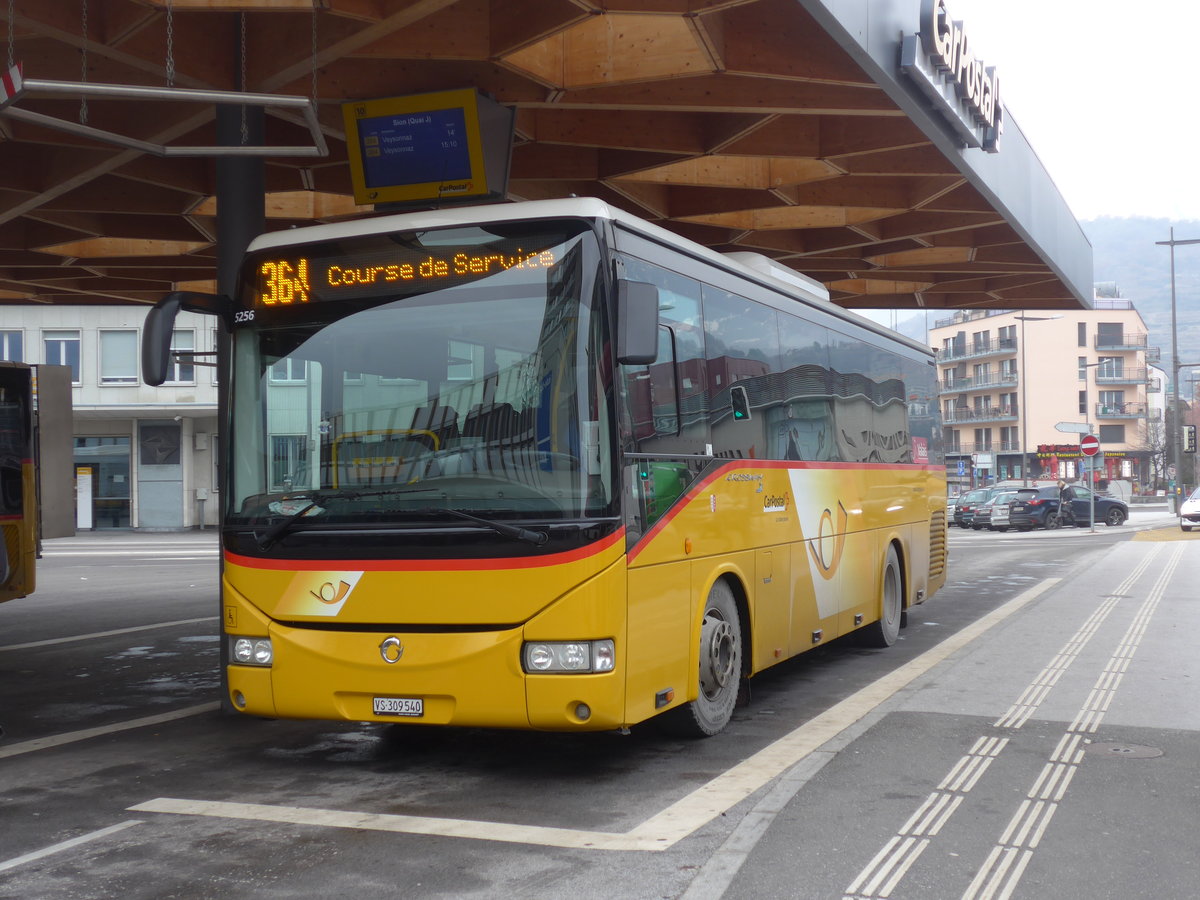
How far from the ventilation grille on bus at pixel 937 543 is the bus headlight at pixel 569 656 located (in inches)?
364

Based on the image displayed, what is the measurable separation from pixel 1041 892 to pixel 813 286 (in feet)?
24.3

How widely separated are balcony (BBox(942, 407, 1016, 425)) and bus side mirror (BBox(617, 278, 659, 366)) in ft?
351

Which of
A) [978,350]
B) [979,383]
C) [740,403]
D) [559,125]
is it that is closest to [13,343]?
[559,125]

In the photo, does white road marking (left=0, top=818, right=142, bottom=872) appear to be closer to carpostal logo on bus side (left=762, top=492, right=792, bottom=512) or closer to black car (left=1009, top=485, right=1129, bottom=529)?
carpostal logo on bus side (left=762, top=492, right=792, bottom=512)

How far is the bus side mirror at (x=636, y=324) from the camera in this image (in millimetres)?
6484

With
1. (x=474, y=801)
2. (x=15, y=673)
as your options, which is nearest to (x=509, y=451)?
(x=474, y=801)

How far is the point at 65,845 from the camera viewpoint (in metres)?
5.79

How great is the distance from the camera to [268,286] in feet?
23.9

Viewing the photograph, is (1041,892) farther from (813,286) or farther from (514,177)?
(514,177)

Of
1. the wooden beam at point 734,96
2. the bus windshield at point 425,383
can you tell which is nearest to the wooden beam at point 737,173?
the wooden beam at point 734,96

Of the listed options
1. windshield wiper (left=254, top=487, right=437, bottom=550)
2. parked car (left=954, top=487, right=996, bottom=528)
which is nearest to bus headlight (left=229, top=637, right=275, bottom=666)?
windshield wiper (left=254, top=487, right=437, bottom=550)

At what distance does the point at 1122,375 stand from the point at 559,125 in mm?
104764

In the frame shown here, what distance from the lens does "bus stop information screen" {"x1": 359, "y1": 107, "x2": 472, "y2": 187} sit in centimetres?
1092

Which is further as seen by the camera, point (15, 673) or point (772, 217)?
point (772, 217)
